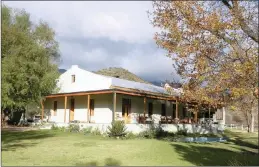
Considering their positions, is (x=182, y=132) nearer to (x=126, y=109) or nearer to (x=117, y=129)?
(x=126, y=109)

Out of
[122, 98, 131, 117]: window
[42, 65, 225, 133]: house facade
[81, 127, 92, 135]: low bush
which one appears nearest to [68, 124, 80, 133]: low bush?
[81, 127, 92, 135]: low bush

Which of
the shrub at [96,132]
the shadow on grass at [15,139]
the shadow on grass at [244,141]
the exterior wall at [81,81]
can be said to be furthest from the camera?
the exterior wall at [81,81]

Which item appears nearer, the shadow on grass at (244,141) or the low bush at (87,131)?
the shadow on grass at (244,141)

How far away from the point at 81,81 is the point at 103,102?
143 inches

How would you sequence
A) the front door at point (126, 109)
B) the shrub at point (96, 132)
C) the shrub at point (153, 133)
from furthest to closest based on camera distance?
1. the front door at point (126, 109)
2. the shrub at point (96, 132)
3. the shrub at point (153, 133)

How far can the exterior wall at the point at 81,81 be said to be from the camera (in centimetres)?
2873

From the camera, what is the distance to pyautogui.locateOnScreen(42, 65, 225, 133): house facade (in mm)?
27781

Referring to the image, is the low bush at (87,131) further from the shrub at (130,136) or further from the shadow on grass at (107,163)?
the shadow on grass at (107,163)

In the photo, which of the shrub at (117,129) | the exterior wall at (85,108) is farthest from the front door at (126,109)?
the shrub at (117,129)

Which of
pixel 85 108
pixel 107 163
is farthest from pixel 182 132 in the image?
pixel 107 163

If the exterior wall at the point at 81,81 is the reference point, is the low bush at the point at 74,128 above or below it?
below

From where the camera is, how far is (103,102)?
28.7 m

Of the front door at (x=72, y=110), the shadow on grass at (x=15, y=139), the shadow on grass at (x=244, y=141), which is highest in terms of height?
the front door at (x=72, y=110)

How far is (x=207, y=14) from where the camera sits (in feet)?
36.0
